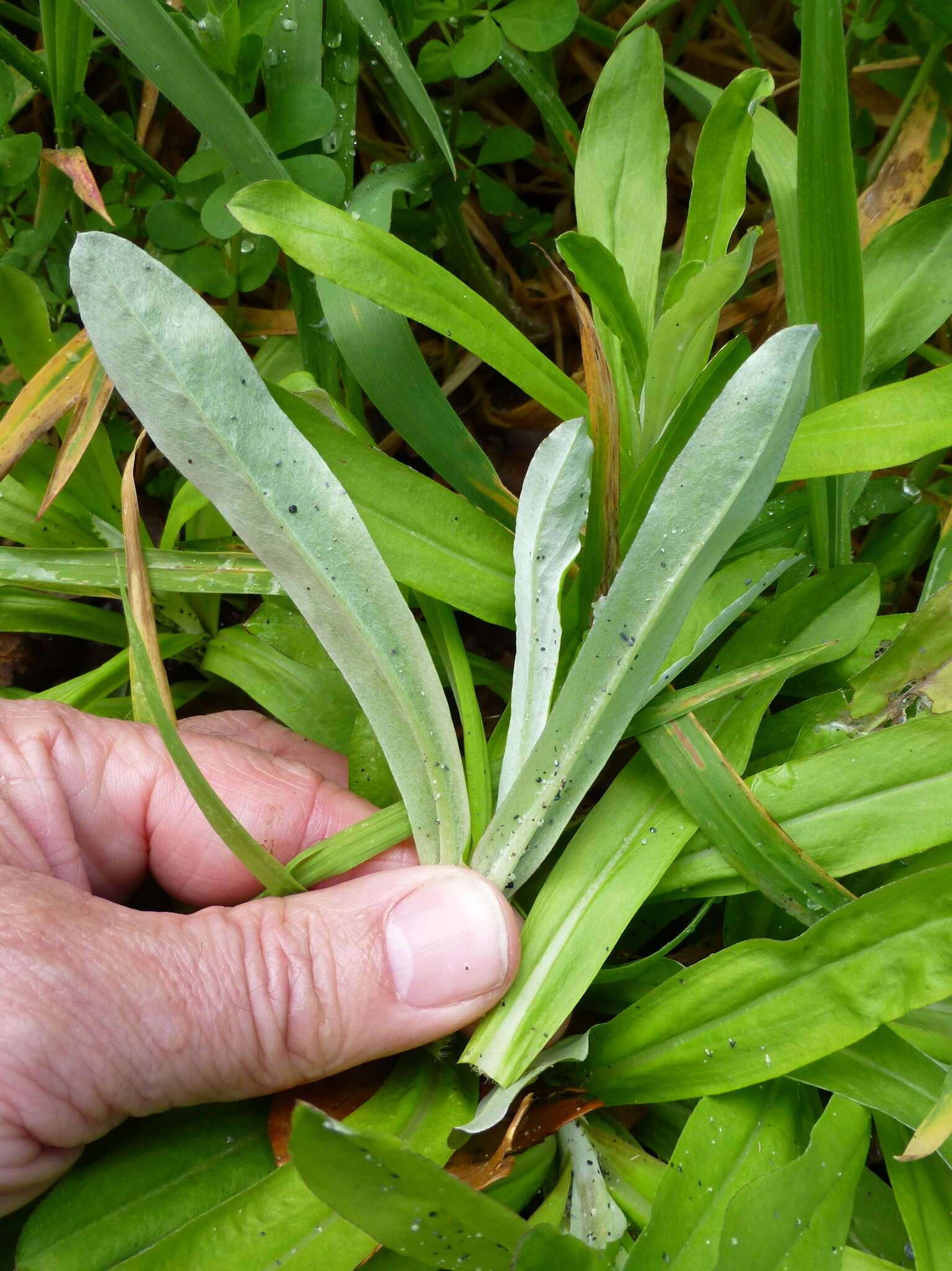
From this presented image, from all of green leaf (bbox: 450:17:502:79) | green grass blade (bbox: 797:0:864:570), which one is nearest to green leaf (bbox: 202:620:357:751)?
green grass blade (bbox: 797:0:864:570)

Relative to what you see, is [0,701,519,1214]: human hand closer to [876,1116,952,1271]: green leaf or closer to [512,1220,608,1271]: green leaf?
[512,1220,608,1271]: green leaf

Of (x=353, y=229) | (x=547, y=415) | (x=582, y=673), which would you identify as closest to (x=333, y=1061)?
(x=582, y=673)

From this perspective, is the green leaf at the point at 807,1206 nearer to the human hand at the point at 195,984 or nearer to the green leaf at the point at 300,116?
the human hand at the point at 195,984

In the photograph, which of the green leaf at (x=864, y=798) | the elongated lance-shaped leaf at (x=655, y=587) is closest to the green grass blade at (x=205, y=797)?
the elongated lance-shaped leaf at (x=655, y=587)

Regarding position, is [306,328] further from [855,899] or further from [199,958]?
[855,899]

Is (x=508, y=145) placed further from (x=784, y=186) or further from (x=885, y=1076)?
(x=885, y=1076)

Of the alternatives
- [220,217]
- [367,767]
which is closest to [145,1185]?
[367,767]
